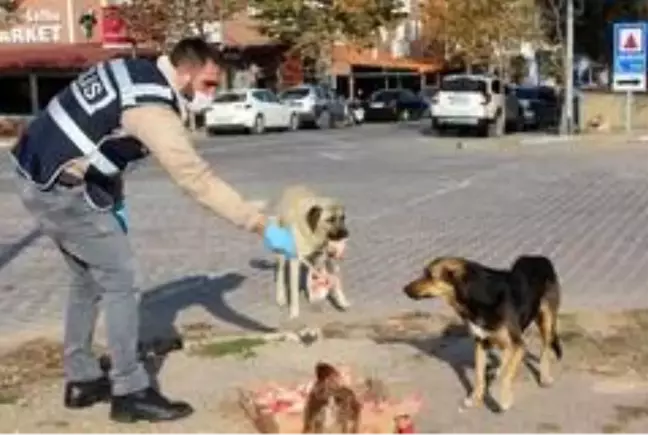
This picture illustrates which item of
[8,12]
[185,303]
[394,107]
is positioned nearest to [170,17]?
[8,12]

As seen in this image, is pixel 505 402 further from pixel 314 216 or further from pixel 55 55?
pixel 55 55

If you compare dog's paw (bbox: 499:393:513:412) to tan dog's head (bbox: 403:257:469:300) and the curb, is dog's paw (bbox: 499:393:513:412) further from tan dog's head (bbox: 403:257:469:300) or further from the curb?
the curb

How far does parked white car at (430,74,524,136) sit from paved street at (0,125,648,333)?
38.2 feet

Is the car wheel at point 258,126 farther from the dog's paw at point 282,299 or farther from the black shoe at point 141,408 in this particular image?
the black shoe at point 141,408

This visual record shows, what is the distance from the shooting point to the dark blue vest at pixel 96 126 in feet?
20.8

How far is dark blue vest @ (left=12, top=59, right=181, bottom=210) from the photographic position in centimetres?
634

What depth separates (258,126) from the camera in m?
45.4

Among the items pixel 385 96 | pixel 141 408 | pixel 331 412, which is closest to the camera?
pixel 331 412

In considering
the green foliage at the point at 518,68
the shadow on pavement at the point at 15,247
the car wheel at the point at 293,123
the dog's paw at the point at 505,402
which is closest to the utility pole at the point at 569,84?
the car wheel at the point at 293,123

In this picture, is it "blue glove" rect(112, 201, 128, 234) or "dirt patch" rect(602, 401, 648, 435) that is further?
"blue glove" rect(112, 201, 128, 234)

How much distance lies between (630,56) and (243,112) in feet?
51.0

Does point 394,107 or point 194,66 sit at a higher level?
point 194,66

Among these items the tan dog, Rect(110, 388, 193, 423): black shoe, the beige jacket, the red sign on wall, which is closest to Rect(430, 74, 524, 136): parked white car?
the red sign on wall

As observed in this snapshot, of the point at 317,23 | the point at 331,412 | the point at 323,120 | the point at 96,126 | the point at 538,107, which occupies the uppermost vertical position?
the point at 317,23
